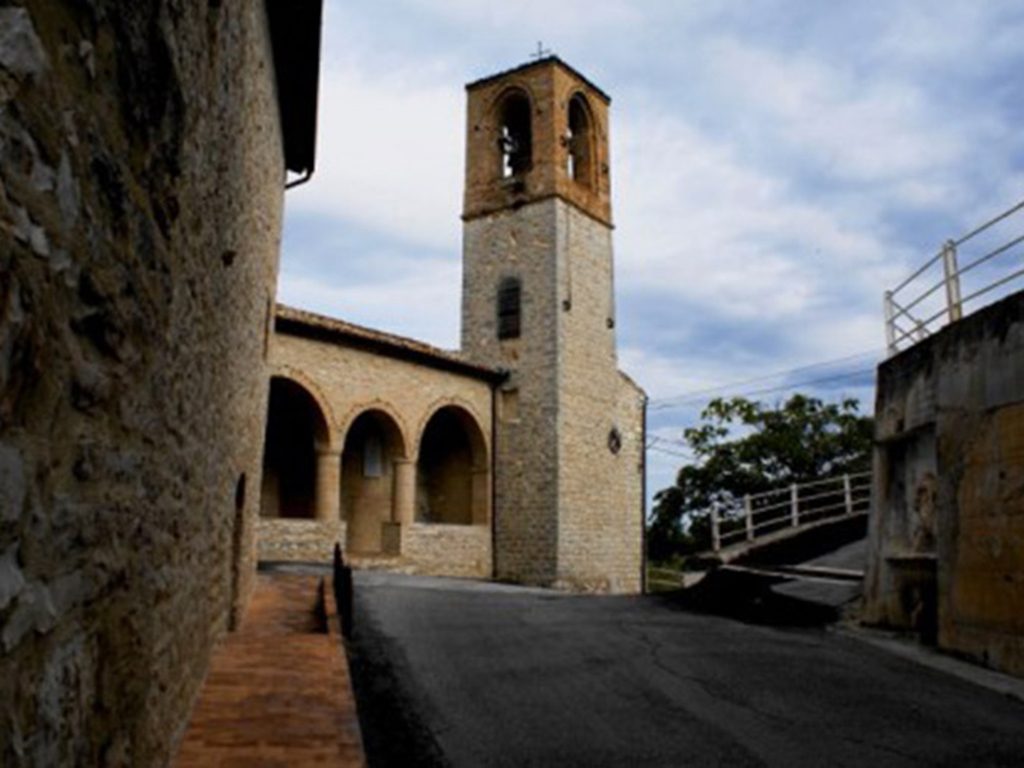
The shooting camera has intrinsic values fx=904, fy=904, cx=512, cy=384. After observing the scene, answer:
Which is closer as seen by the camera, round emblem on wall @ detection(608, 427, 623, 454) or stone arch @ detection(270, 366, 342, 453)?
stone arch @ detection(270, 366, 342, 453)

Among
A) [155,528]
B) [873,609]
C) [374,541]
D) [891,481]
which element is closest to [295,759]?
[155,528]

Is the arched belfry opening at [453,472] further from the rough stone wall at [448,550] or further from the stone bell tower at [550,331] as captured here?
the rough stone wall at [448,550]

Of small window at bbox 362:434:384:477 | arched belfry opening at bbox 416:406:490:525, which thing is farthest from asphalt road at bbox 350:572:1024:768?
arched belfry opening at bbox 416:406:490:525

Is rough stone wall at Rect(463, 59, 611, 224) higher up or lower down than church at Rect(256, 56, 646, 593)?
higher up

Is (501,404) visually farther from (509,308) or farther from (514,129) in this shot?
(514,129)

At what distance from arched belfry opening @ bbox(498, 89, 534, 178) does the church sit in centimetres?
4

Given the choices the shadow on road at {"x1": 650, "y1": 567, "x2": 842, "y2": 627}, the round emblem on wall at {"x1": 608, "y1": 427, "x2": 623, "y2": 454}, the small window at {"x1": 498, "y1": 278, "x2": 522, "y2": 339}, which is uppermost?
the small window at {"x1": 498, "y1": 278, "x2": 522, "y2": 339}

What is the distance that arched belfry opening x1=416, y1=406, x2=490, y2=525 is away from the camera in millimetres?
20812

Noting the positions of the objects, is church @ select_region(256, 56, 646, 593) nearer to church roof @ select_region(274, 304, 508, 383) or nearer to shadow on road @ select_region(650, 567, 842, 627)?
church roof @ select_region(274, 304, 508, 383)

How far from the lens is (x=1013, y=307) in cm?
819

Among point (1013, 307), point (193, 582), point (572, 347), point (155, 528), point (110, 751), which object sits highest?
point (572, 347)

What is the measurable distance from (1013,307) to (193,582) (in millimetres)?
7331

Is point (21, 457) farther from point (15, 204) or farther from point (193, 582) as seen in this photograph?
point (193, 582)

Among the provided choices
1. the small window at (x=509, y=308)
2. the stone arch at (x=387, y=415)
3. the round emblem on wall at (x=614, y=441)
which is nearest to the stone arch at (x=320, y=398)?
the stone arch at (x=387, y=415)
